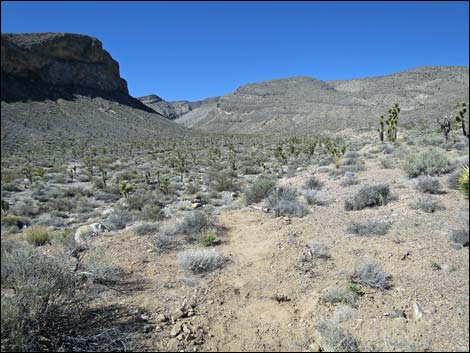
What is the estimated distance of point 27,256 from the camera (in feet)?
13.8

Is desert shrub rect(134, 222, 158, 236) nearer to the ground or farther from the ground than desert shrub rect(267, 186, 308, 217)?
nearer to the ground

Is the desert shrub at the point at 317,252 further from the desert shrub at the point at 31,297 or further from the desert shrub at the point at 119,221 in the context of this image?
the desert shrub at the point at 119,221

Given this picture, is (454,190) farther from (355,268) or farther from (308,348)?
(308,348)

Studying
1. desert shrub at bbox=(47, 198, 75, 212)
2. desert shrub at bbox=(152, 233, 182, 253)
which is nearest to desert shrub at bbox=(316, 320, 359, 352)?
desert shrub at bbox=(152, 233, 182, 253)

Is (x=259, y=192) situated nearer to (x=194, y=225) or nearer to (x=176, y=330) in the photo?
(x=194, y=225)

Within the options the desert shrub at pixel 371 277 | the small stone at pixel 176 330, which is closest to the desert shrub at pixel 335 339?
the desert shrub at pixel 371 277

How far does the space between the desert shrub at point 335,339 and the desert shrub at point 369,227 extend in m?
3.53

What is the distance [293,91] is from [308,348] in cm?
11784

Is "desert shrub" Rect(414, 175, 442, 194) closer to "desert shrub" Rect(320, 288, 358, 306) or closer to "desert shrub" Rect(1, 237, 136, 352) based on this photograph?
"desert shrub" Rect(320, 288, 358, 306)

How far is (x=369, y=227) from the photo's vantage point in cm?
765

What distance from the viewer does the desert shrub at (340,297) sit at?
502cm

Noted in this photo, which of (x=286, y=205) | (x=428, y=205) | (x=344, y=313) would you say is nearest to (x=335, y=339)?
(x=344, y=313)

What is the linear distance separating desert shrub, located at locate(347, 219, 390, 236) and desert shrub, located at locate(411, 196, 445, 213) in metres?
1.34

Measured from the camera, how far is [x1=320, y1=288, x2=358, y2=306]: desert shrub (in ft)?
16.5
